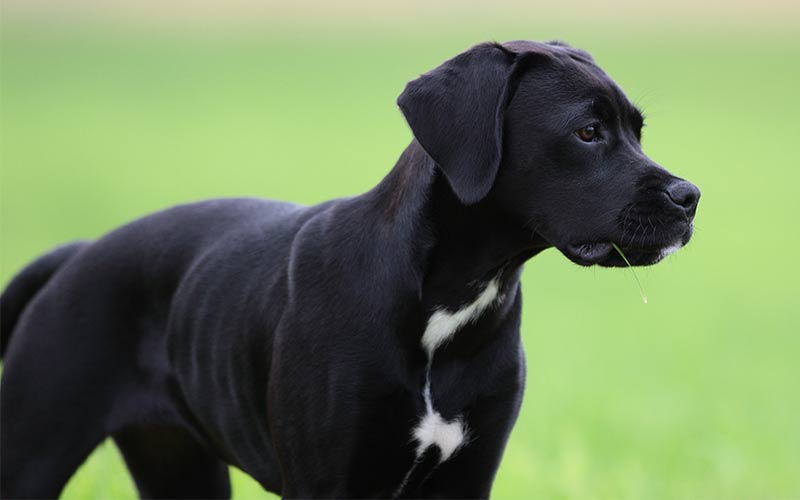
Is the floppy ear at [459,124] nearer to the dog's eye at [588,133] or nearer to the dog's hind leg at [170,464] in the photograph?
the dog's eye at [588,133]

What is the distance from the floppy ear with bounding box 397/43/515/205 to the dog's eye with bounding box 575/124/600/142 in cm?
25

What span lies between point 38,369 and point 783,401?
21.1 feet

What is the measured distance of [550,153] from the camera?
446 cm

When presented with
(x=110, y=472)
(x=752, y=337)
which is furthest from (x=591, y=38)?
(x=110, y=472)

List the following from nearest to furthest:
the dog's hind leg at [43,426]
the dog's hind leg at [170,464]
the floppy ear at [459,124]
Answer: the floppy ear at [459,124] → the dog's hind leg at [43,426] → the dog's hind leg at [170,464]

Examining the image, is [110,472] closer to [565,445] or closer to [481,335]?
[565,445]

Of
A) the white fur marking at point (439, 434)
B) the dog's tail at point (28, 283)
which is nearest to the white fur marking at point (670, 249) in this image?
the white fur marking at point (439, 434)

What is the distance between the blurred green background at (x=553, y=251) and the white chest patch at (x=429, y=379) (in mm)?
1108

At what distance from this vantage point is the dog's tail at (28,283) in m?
5.85

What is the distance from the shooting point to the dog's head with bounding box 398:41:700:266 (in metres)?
4.39

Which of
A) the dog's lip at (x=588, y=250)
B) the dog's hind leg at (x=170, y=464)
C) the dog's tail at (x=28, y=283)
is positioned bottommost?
the dog's hind leg at (x=170, y=464)

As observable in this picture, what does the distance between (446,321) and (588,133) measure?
0.73 meters

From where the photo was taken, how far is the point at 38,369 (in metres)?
5.38

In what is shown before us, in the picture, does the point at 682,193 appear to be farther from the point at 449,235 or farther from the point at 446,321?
the point at 446,321
